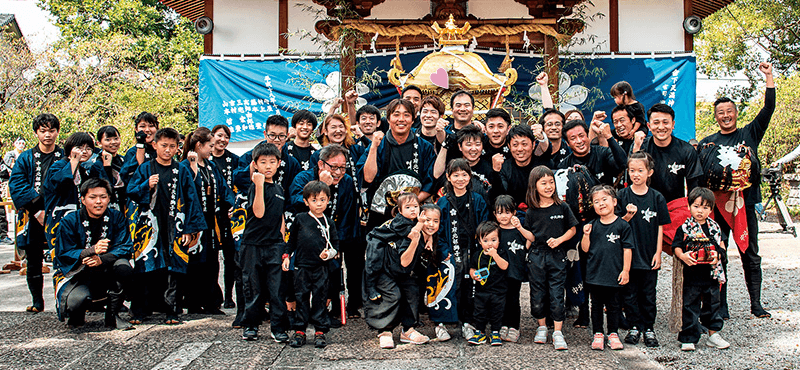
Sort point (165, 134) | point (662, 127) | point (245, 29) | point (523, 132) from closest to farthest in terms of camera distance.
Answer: point (662, 127) → point (523, 132) → point (165, 134) → point (245, 29)

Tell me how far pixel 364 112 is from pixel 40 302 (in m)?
3.23

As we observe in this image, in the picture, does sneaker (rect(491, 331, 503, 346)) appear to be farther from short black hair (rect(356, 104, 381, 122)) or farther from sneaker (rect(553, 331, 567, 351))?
short black hair (rect(356, 104, 381, 122))

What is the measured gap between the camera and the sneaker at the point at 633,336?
4176 millimetres

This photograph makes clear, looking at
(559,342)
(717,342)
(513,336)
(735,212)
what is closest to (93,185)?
(513,336)

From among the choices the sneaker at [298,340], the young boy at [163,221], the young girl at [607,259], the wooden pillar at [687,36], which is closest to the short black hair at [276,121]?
the young boy at [163,221]

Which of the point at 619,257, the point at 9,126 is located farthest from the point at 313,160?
the point at 9,126

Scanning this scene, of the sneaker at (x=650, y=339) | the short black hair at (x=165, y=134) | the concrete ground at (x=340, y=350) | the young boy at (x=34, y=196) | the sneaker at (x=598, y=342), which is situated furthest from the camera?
the young boy at (x=34, y=196)

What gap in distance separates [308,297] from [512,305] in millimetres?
1439

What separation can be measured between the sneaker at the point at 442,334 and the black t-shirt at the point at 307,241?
94 cm

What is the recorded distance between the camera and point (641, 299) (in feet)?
14.0

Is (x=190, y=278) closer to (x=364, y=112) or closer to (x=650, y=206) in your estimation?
(x=364, y=112)

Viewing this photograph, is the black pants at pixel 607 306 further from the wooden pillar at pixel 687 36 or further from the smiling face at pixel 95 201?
the wooden pillar at pixel 687 36

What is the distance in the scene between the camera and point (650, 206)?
14.0 ft

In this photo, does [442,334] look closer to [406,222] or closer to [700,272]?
[406,222]
